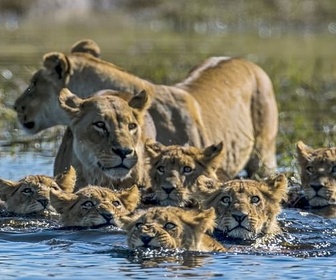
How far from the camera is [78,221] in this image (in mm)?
8883

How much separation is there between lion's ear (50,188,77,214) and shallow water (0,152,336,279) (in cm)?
16

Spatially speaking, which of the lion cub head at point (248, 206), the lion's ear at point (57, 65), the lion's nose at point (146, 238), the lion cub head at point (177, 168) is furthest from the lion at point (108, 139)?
the lion's nose at point (146, 238)

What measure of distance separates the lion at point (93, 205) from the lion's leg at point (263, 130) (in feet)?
11.3

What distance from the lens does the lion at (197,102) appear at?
11.1 metres

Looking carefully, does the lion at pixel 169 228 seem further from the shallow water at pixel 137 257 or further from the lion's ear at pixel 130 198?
the lion's ear at pixel 130 198

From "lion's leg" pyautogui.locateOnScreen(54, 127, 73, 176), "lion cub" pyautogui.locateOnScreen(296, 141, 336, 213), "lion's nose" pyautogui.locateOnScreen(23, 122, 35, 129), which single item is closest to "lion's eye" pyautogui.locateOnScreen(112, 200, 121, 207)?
"lion's leg" pyautogui.locateOnScreen(54, 127, 73, 176)

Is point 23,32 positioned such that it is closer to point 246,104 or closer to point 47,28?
point 47,28

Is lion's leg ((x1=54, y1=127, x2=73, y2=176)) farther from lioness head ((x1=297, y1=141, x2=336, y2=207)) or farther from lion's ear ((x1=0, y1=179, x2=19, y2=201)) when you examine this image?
lioness head ((x1=297, y1=141, x2=336, y2=207))

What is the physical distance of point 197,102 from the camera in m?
11.5

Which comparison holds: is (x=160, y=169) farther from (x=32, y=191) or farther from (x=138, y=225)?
(x=138, y=225)

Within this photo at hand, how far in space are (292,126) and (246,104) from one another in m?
3.06

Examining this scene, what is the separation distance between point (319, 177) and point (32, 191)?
2.34 metres

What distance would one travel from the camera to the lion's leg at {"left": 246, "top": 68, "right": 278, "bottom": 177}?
40.6 feet

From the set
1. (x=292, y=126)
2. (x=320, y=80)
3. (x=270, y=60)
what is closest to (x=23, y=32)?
(x=270, y=60)
